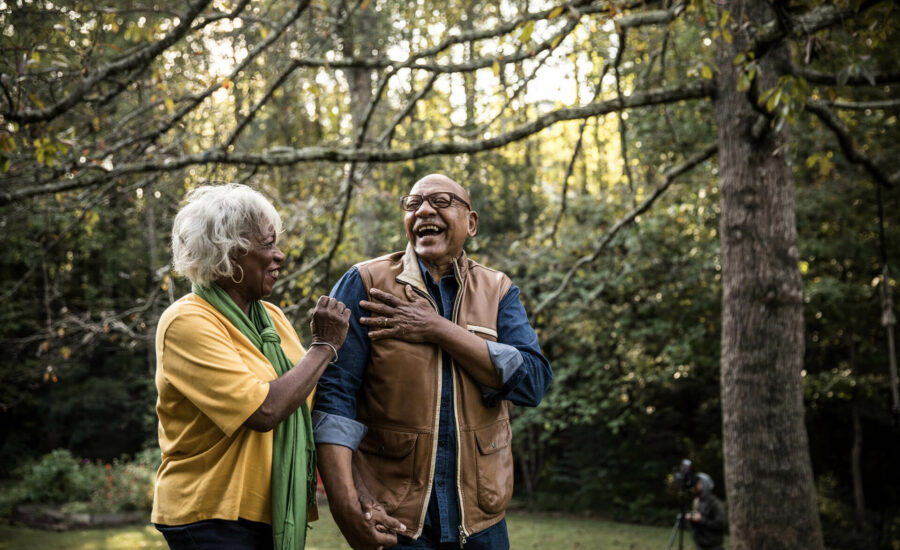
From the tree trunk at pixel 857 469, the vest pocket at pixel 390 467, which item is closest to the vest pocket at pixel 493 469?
the vest pocket at pixel 390 467

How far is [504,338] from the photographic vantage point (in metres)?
2.61

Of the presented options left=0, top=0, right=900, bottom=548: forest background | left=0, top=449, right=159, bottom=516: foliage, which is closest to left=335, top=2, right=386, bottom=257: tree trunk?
left=0, top=0, right=900, bottom=548: forest background

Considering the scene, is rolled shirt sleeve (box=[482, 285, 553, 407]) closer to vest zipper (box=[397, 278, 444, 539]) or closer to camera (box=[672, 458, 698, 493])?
vest zipper (box=[397, 278, 444, 539])

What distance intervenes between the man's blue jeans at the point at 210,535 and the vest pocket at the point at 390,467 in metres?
0.41

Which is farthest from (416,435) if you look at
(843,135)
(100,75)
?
(843,135)

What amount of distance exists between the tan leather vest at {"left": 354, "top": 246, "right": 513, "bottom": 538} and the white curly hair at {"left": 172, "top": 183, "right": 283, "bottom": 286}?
0.41 meters

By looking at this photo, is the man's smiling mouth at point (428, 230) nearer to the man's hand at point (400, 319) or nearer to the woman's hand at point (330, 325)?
the man's hand at point (400, 319)

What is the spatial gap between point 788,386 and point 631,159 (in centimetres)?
707

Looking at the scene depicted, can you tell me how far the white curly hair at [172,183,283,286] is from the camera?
228 centimetres

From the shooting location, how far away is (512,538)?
12664 millimetres

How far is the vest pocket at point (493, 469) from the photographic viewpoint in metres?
2.43

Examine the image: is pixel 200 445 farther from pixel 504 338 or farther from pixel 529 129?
pixel 529 129

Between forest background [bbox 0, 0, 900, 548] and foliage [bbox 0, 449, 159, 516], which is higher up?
forest background [bbox 0, 0, 900, 548]

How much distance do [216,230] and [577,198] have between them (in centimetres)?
1003
